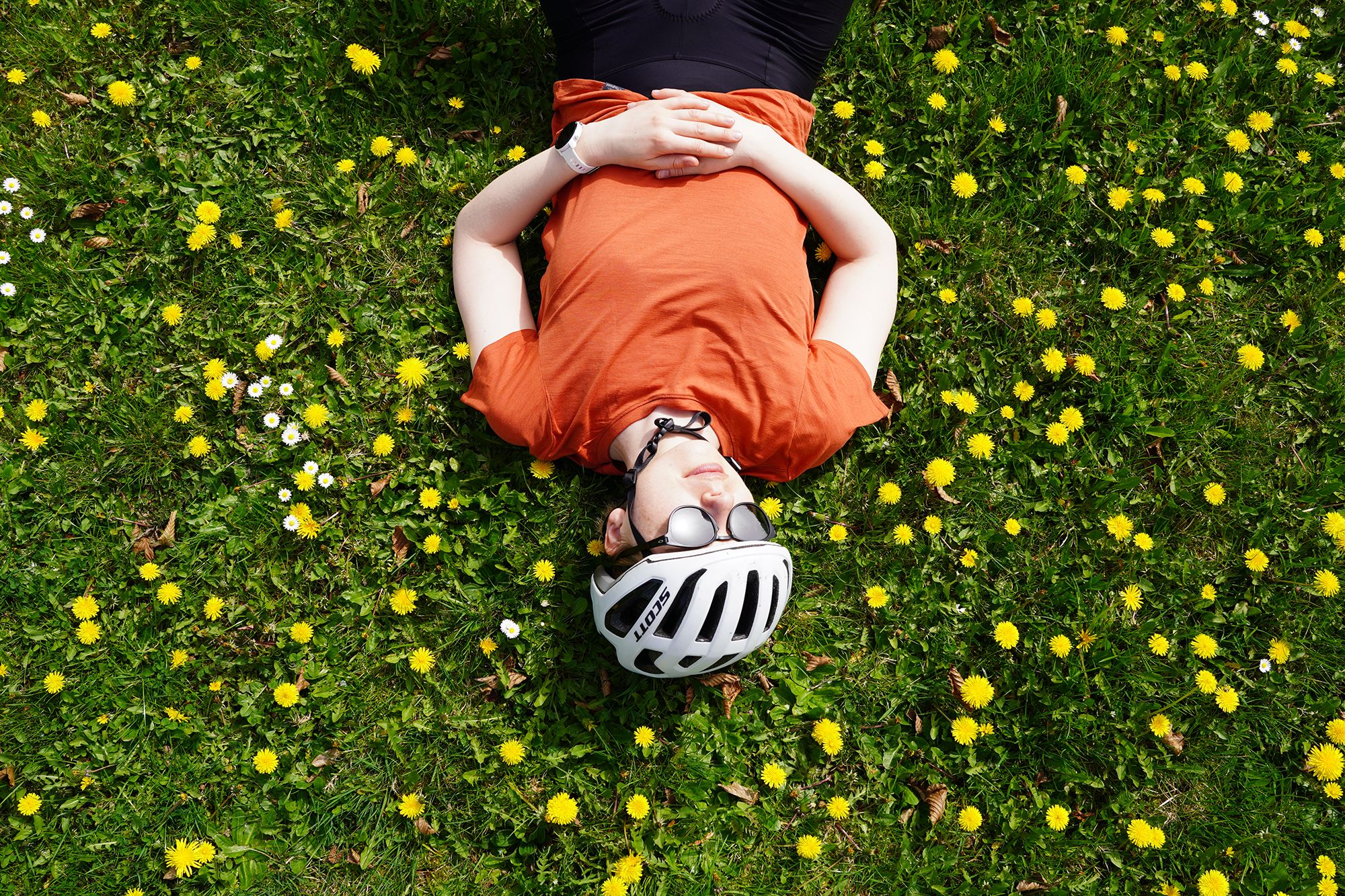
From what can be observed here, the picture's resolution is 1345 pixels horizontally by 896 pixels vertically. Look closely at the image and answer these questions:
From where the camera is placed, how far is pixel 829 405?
333 centimetres

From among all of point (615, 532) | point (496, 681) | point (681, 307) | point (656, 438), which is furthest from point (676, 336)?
point (496, 681)

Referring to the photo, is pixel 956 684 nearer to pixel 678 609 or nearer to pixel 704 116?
pixel 678 609

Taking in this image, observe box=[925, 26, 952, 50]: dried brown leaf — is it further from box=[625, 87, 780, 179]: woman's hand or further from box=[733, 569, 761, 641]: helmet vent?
box=[733, 569, 761, 641]: helmet vent

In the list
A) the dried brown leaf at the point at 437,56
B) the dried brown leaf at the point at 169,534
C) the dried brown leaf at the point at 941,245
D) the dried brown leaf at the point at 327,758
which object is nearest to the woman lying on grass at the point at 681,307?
the dried brown leaf at the point at 941,245

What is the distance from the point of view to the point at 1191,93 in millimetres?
4617

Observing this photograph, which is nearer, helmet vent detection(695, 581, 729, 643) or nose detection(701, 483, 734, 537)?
helmet vent detection(695, 581, 729, 643)

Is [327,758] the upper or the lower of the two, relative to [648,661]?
lower

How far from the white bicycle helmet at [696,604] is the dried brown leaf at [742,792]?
85 centimetres

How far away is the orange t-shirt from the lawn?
0.63 m

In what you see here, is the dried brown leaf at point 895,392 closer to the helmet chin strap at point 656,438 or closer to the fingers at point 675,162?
the helmet chin strap at point 656,438

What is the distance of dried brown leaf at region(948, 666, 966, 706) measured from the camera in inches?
151

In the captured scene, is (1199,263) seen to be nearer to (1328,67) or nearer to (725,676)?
(1328,67)

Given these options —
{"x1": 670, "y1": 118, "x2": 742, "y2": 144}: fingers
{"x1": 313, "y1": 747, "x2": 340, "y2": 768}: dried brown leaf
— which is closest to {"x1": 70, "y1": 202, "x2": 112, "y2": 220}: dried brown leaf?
{"x1": 313, "y1": 747, "x2": 340, "y2": 768}: dried brown leaf

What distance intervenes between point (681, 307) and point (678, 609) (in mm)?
1172
